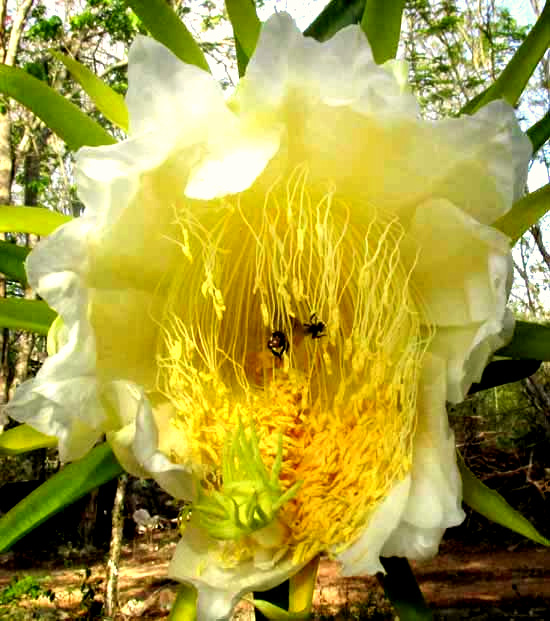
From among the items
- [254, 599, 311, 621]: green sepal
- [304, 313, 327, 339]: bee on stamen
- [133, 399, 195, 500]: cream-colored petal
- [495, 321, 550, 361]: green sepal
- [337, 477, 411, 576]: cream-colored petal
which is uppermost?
[304, 313, 327, 339]: bee on stamen

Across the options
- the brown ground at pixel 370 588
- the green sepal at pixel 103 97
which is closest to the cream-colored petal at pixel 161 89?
the green sepal at pixel 103 97

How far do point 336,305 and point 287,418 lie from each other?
0.17 m

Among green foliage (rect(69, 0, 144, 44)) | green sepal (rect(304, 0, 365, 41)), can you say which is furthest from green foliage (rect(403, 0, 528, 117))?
green sepal (rect(304, 0, 365, 41))

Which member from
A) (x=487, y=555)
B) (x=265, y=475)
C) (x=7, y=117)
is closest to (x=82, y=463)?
(x=265, y=475)

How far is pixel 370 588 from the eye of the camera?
7.01 metres

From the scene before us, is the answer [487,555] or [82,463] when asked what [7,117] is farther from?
[487,555]

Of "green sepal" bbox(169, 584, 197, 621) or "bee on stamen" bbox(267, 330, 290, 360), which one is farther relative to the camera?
"bee on stamen" bbox(267, 330, 290, 360)

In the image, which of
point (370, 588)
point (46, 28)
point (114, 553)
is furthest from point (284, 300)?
point (370, 588)

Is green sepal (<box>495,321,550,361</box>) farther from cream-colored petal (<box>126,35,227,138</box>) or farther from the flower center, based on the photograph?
cream-colored petal (<box>126,35,227,138</box>)

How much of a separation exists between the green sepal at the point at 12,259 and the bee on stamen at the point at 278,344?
1.11ft

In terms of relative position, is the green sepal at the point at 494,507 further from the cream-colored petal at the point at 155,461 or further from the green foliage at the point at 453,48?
the green foliage at the point at 453,48

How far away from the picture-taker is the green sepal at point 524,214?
2.39 feet

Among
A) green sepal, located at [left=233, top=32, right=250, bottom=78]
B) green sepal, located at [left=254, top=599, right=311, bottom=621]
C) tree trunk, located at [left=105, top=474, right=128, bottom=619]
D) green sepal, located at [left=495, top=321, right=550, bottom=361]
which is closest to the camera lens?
green sepal, located at [left=254, top=599, right=311, bottom=621]

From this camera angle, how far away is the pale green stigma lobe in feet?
2.49
